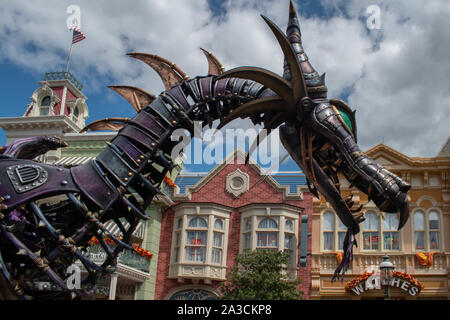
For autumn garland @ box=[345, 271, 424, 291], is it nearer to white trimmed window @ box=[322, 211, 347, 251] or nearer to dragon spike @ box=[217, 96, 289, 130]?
white trimmed window @ box=[322, 211, 347, 251]

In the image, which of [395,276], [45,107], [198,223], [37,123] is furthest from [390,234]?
[45,107]

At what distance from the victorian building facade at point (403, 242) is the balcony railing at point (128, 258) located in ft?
25.5

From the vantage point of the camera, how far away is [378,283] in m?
19.7

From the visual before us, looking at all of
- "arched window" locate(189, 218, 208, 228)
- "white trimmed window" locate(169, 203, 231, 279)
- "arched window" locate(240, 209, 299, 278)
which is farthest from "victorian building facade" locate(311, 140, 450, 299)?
"arched window" locate(189, 218, 208, 228)

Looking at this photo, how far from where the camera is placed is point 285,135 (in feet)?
16.6

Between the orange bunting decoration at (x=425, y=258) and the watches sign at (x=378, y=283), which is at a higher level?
the orange bunting decoration at (x=425, y=258)

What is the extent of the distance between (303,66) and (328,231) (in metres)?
17.6

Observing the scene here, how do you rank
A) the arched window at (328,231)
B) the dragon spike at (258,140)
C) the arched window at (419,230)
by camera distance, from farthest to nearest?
the arched window at (328,231), the arched window at (419,230), the dragon spike at (258,140)

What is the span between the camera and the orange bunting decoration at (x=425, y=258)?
65.2ft

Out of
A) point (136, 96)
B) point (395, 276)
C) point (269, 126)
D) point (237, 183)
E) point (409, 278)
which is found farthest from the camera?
point (237, 183)

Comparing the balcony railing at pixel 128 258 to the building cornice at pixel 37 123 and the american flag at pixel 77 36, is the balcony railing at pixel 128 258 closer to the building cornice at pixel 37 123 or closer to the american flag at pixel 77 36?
the building cornice at pixel 37 123

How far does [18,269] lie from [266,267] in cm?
1342

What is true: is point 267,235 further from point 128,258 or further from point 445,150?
point 445,150

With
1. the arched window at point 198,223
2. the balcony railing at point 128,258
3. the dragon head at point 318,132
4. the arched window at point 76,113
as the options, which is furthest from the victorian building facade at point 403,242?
the dragon head at point 318,132
